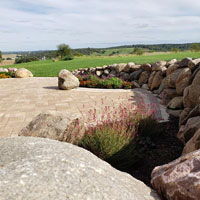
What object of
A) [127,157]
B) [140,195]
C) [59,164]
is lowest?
[127,157]

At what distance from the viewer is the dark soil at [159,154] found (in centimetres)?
377

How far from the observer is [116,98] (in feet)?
28.6

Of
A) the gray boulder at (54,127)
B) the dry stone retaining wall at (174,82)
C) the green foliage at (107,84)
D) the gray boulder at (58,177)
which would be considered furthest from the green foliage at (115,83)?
the gray boulder at (58,177)

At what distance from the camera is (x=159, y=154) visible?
4.33 m

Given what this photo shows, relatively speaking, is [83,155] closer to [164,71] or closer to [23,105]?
[23,105]

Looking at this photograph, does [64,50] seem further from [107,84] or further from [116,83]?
[116,83]

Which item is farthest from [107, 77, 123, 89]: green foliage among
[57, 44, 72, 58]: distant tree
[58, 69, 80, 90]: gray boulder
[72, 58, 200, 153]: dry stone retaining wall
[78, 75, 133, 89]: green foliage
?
[57, 44, 72, 58]: distant tree

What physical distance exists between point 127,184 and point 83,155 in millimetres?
564

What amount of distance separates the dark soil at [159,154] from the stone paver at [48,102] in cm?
180

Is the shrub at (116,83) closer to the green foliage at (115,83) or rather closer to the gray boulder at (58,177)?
the green foliage at (115,83)

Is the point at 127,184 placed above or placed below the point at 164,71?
below

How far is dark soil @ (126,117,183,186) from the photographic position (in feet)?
12.4

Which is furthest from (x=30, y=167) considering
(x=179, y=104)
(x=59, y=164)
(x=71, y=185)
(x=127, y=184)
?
(x=179, y=104)

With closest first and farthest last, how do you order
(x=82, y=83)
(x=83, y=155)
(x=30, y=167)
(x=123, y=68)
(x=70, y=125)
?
(x=30, y=167)
(x=83, y=155)
(x=70, y=125)
(x=82, y=83)
(x=123, y=68)
